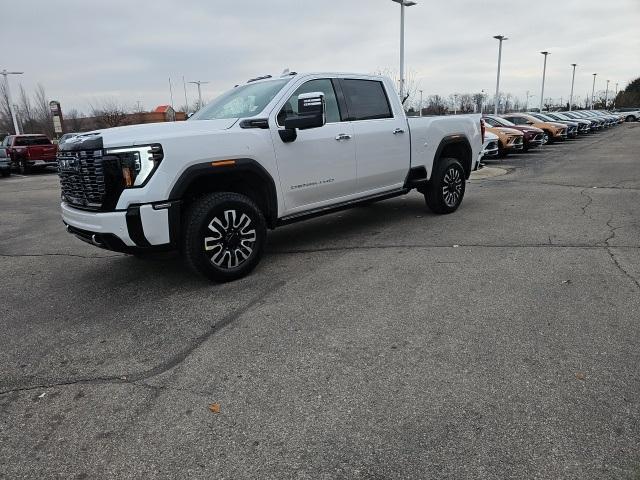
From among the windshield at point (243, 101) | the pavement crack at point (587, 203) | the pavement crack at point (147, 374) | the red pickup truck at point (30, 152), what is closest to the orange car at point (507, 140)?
the pavement crack at point (587, 203)

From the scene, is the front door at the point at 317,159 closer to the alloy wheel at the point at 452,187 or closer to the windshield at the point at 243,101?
the windshield at the point at 243,101

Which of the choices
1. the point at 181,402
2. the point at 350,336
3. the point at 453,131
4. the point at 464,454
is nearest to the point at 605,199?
the point at 453,131

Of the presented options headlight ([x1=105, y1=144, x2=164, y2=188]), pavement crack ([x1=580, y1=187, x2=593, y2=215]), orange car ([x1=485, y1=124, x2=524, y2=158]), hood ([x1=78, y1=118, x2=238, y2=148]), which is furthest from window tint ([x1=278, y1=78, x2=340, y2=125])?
orange car ([x1=485, y1=124, x2=524, y2=158])

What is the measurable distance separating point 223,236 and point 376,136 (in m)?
2.54

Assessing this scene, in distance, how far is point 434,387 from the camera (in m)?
2.95

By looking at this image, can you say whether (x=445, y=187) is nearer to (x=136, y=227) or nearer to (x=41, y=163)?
(x=136, y=227)

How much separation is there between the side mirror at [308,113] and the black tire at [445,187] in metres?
2.99

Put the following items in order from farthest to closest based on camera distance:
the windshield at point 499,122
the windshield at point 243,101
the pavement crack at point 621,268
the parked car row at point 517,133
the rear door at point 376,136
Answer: the windshield at point 499,122
the parked car row at point 517,133
the rear door at point 376,136
the windshield at point 243,101
the pavement crack at point 621,268

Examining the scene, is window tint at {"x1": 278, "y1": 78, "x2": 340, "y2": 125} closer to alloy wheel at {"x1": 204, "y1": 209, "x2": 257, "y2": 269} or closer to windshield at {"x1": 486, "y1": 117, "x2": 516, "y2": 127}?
alloy wheel at {"x1": 204, "y1": 209, "x2": 257, "y2": 269}

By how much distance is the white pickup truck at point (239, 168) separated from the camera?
422cm

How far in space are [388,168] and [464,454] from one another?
4.54 metres

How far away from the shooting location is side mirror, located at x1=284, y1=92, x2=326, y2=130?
4699mm

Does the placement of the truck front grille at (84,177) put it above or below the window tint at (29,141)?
above

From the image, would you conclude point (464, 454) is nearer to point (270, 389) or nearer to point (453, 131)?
point (270, 389)
